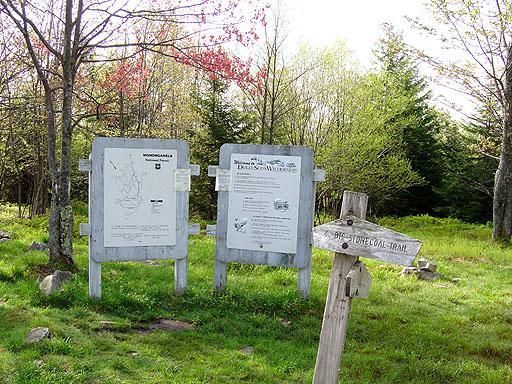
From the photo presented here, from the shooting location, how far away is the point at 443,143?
85.4 feet

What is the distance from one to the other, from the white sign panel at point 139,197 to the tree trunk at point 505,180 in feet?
40.8

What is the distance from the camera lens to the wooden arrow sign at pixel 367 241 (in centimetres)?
289

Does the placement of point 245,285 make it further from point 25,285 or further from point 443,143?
point 443,143

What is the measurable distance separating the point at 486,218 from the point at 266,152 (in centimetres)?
2260

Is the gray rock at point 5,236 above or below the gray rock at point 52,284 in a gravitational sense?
below

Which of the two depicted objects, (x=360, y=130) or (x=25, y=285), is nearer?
(x=25, y=285)

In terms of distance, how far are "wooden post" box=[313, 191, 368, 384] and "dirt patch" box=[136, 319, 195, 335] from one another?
268 centimetres

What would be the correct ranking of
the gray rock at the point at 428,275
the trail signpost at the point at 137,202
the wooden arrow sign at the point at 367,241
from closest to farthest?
the wooden arrow sign at the point at 367,241 < the trail signpost at the point at 137,202 < the gray rock at the point at 428,275

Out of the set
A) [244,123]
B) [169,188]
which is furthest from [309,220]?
[244,123]

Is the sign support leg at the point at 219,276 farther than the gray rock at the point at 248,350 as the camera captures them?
Yes

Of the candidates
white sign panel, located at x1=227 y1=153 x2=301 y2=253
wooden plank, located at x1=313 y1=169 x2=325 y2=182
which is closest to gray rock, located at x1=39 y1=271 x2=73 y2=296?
white sign panel, located at x1=227 y1=153 x2=301 y2=253

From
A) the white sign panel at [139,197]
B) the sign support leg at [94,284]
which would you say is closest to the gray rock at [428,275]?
the white sign panel at [139,197]

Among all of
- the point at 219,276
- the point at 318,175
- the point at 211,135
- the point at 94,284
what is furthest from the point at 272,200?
the point at 211,135

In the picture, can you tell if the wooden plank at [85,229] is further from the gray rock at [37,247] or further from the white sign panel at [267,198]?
the gray rock at [37,247]
